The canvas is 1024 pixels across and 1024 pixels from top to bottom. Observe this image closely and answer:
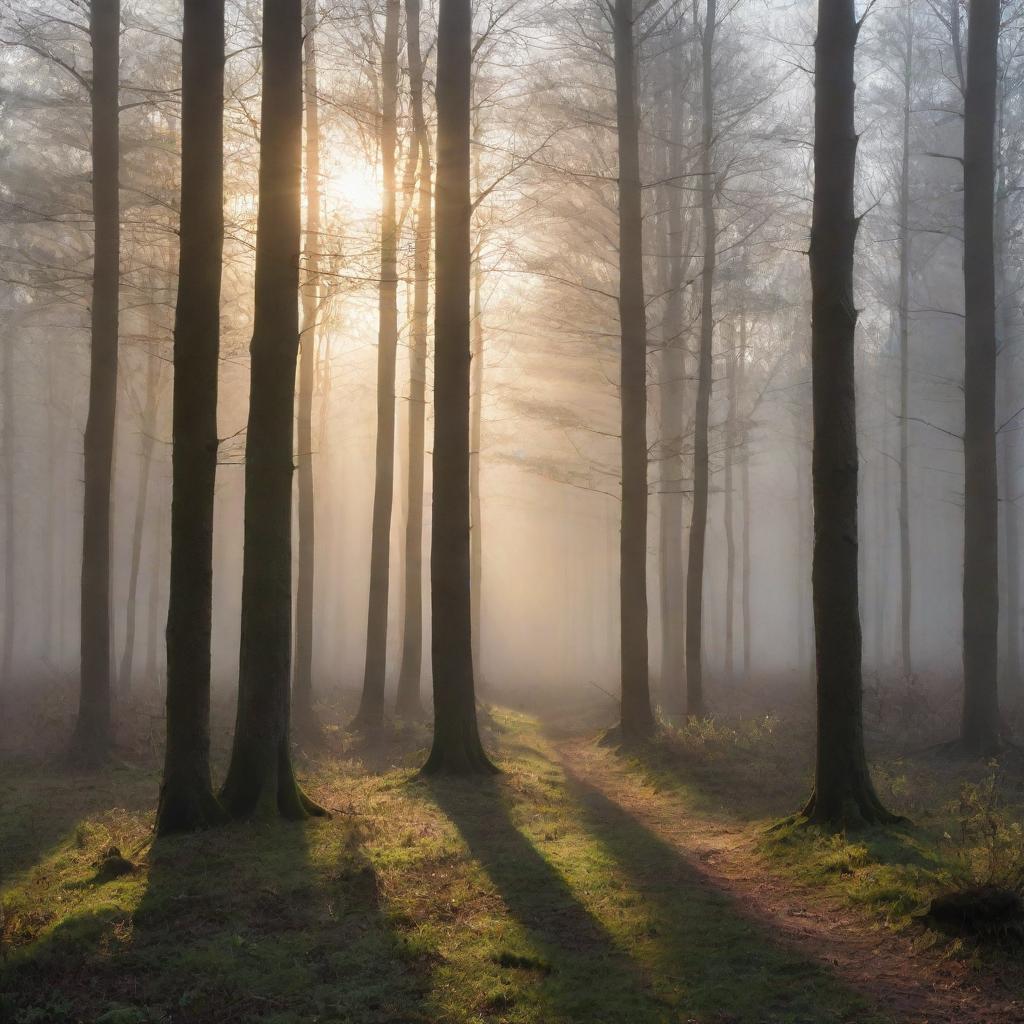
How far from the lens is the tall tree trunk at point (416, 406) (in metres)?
15.6

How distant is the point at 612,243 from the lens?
1770 centimetres

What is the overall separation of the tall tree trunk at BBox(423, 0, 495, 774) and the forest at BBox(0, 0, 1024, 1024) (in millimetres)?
53

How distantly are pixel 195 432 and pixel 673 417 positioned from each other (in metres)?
15.1

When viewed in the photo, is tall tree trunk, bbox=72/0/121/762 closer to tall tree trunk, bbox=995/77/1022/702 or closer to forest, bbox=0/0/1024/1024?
forest, bbox=0/0/1024/1024

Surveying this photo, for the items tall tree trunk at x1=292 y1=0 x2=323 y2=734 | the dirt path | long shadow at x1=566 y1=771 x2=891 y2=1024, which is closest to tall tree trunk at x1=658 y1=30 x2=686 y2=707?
tall tree trunk at x1=292 y1=0 x2=323 y2=734

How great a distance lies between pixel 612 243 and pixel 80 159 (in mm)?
10817

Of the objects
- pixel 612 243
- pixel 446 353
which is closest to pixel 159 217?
pixel 446 353

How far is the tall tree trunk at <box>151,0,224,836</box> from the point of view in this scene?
7.73 m

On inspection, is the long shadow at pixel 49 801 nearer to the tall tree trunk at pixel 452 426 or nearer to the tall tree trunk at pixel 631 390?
the tall tree trunk at pixel 452 426

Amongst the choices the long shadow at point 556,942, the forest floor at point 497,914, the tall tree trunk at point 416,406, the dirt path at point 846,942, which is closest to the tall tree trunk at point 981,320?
the forest floor at point 497,914

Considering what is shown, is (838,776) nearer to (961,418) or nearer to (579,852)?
(579,852)

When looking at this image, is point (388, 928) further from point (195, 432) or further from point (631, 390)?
point (631, 390)

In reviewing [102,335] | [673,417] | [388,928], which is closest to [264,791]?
[388,928]

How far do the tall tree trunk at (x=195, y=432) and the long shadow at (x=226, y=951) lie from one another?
926mm
